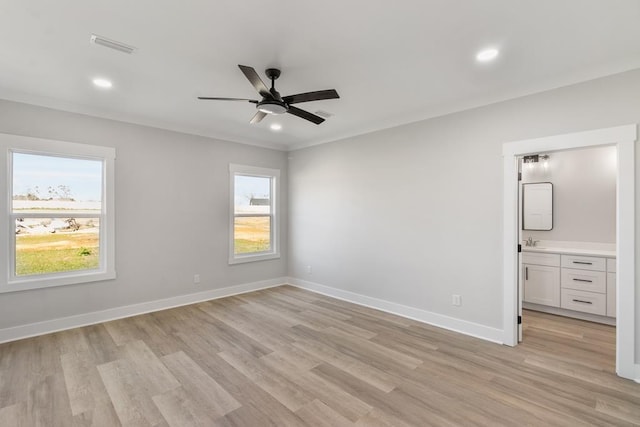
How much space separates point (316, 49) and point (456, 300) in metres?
3.19

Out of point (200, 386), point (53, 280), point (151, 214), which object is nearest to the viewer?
point (200, 386)

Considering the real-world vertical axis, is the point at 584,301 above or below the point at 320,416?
above

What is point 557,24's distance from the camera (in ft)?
7.09

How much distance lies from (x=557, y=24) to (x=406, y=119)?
82.6 inches

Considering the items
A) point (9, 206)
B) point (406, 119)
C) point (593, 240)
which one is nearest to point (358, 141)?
point (406, 119)

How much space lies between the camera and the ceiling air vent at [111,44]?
2352 millimetres

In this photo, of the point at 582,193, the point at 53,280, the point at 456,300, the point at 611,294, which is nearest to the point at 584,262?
the point at 611,294

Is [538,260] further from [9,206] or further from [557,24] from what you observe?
[9,206]

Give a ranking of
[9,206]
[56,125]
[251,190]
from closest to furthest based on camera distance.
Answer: [9,206] → [56,125] → [251,190]

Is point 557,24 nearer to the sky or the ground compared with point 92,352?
nearer to the sky

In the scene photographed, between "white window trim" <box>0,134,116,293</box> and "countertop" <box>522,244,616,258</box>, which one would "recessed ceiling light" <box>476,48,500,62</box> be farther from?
"white window trim" <box>0,134,116,293</box>

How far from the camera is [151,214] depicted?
4.44m

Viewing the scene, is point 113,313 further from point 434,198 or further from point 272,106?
point 434,198

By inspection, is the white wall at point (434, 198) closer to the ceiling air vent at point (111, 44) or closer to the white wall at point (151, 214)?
the white wall at point (151, 214)
